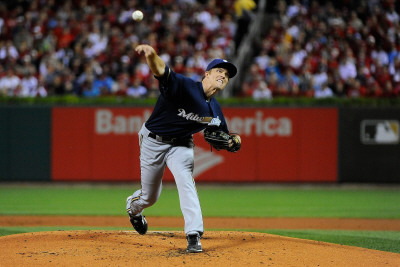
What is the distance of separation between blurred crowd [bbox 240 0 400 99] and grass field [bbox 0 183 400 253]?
2553mm

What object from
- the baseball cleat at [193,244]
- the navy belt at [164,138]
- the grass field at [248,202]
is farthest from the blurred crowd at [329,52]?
the baseball cleat at [193,244]

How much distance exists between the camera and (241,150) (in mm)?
14055

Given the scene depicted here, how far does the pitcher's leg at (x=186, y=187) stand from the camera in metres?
5.75

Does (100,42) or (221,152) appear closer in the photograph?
(221,152)

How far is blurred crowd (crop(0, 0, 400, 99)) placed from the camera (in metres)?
14.8

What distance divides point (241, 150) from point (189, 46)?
11.5 feet

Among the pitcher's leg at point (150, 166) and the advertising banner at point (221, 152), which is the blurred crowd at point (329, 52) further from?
the pitcher's leg at point (150, 166)

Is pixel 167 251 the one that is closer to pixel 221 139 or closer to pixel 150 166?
pixel 150 166

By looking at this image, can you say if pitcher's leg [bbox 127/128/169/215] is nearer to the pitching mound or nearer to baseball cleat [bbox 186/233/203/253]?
the pitching mound

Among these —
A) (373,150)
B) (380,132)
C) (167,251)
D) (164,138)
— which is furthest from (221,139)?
(380,132)

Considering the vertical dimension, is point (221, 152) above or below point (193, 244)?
above

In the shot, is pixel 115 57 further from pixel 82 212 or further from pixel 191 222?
pixel 191 222

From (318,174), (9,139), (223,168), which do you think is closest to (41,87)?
(9,139)

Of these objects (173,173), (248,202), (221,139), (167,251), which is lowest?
(248,202)
